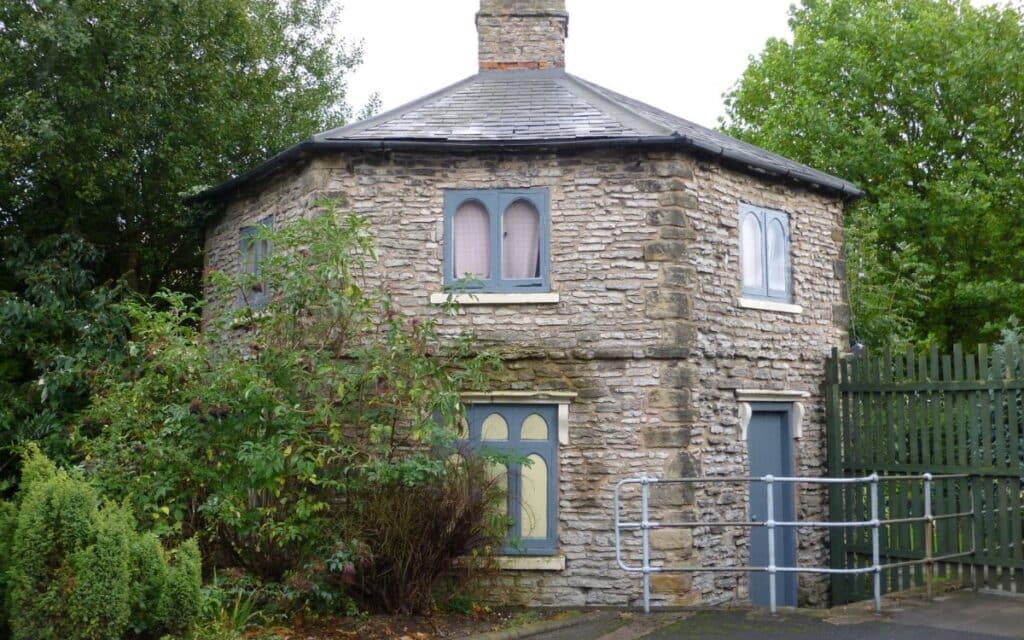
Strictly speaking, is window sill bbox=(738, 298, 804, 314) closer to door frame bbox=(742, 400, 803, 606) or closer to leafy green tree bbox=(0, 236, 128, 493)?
door frame bbox=(742, 400, 803, 606)

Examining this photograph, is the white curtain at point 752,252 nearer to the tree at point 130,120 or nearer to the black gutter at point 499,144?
the black gutter at point 499,144

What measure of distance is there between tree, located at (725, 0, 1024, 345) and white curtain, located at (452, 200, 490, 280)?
13991mm

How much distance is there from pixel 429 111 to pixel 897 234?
53.7 feet

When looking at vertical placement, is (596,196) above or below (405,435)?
above

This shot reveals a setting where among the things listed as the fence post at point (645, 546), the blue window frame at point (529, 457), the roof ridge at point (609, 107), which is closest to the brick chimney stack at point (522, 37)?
the roof ridge at point (609, 107)

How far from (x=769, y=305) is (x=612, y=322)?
2393 mm

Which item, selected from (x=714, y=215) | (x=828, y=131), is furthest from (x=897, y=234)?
(x=714, y=215)

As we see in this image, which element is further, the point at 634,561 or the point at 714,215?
the point at 714,215

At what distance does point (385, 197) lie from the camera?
11820 mm

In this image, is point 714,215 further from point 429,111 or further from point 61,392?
point 61,392

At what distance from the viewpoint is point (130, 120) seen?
1436 cm

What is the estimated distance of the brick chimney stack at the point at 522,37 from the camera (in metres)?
14.7

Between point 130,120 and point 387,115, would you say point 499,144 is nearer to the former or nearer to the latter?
point 387,115

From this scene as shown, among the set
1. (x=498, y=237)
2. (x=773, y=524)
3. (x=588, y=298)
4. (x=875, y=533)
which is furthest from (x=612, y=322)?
(x=875, y=533)
